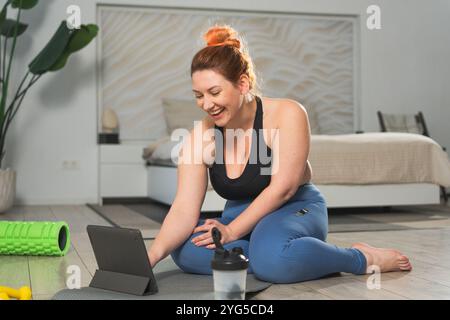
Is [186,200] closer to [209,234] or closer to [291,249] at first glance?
[209,234]

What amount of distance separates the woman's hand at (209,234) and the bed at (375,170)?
2391mm

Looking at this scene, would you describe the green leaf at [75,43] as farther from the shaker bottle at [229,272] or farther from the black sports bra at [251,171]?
the shaker bottle at [229,272]

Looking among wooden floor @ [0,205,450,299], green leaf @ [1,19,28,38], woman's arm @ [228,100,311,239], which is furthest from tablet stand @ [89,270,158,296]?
green leaf @ [1,19,28,38]

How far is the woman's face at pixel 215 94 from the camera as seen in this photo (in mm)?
2182

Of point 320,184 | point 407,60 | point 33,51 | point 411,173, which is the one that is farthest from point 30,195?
point 407,60

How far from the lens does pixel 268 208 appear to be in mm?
2328

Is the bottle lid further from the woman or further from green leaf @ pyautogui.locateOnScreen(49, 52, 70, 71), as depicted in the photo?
green leaf @ pyautogui.locateOnScreen(49, 52, 70, 71)

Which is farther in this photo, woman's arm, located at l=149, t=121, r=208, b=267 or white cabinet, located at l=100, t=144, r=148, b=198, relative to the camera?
white cabinet, located at l=100, t=144, r=148, b=198

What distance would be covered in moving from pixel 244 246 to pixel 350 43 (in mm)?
5008

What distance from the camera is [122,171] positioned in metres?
6.23

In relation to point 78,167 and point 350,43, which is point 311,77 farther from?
point 78,167

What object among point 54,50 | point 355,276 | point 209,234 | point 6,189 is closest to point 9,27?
point 54,50

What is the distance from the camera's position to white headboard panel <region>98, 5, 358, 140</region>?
6.45m

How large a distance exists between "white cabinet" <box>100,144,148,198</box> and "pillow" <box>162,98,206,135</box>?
344 mm
